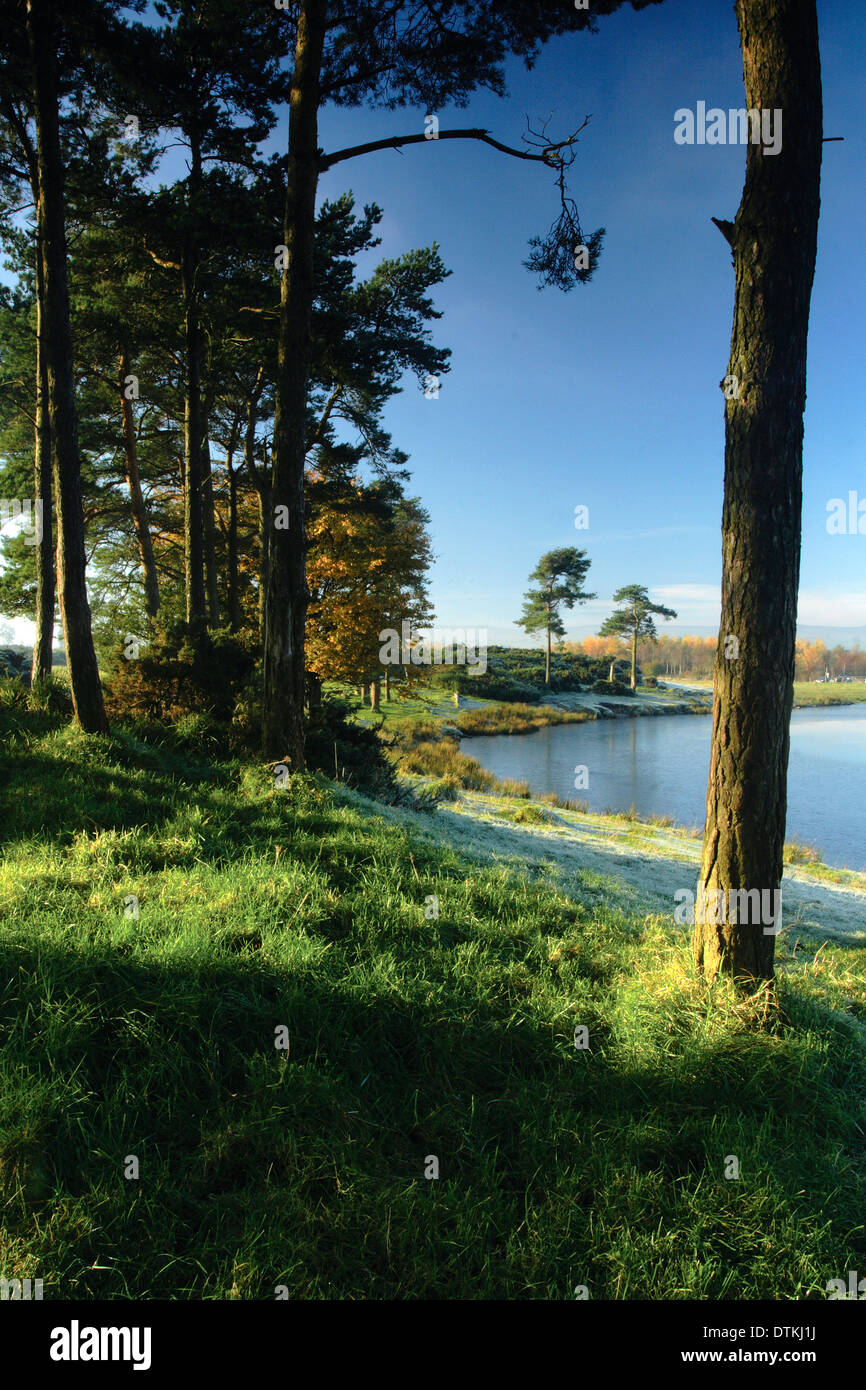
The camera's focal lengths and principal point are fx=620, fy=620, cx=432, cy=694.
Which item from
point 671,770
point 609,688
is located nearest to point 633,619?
point 609,688

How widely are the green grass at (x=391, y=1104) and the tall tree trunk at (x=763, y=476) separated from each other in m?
0.75

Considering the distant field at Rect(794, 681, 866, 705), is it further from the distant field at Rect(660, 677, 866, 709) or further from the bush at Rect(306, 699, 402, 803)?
the bush at Rect(306, 699, 402, 803)

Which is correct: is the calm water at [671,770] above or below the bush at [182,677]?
below

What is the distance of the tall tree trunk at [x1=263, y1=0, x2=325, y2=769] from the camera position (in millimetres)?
7371

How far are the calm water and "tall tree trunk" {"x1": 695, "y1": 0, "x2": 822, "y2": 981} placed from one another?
1276cm

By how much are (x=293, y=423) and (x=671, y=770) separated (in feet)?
74.8

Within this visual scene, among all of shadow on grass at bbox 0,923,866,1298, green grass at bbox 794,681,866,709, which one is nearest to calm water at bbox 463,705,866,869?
shadow on grass at bbox 0,923,866,1298

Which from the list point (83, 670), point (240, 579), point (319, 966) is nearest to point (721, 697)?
point (319, 966)

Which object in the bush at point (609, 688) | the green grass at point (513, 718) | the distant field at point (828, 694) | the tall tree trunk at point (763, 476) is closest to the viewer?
the tall tree trunk at point (763, 476)

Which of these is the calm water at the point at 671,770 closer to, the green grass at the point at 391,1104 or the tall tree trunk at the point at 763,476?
the tall tree trunk at the point at 763,476

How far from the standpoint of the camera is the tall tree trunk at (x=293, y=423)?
290 inches

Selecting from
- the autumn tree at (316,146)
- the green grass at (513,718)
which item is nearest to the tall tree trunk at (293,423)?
the autumn tree at (316,146)

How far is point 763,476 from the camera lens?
3740 mm

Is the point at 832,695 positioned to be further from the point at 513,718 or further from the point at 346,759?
the point at 346,759
